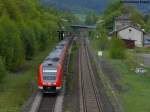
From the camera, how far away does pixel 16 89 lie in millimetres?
39281

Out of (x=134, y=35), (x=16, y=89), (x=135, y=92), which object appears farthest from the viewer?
(x=134, y=35)

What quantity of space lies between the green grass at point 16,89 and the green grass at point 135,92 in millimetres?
7253

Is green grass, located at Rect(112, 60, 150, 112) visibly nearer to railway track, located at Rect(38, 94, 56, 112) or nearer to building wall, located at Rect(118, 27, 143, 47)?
railway track, located at Rect(38, 94, 56, 112)

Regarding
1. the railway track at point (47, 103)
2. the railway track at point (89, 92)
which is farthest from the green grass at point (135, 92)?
the railway track at point (47, 103)

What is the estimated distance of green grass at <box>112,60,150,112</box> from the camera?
32.8m

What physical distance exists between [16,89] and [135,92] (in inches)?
376

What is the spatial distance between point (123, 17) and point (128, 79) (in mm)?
91935

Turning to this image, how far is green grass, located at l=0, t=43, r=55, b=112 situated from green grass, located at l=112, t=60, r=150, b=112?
7.25m

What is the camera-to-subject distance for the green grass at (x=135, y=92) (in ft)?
108

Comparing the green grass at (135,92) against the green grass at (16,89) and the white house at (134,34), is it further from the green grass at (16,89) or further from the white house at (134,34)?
the white house at (134,34)

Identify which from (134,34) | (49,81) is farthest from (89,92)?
(134,34)

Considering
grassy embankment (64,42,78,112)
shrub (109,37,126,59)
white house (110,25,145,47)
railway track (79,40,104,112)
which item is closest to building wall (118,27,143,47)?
white house (110,25,145,47)

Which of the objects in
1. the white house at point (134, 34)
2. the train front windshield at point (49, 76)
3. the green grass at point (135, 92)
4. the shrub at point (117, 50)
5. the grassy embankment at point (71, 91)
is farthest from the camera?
the white house at point (134, 34)

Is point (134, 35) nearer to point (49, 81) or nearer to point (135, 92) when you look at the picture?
point (135, 92)
